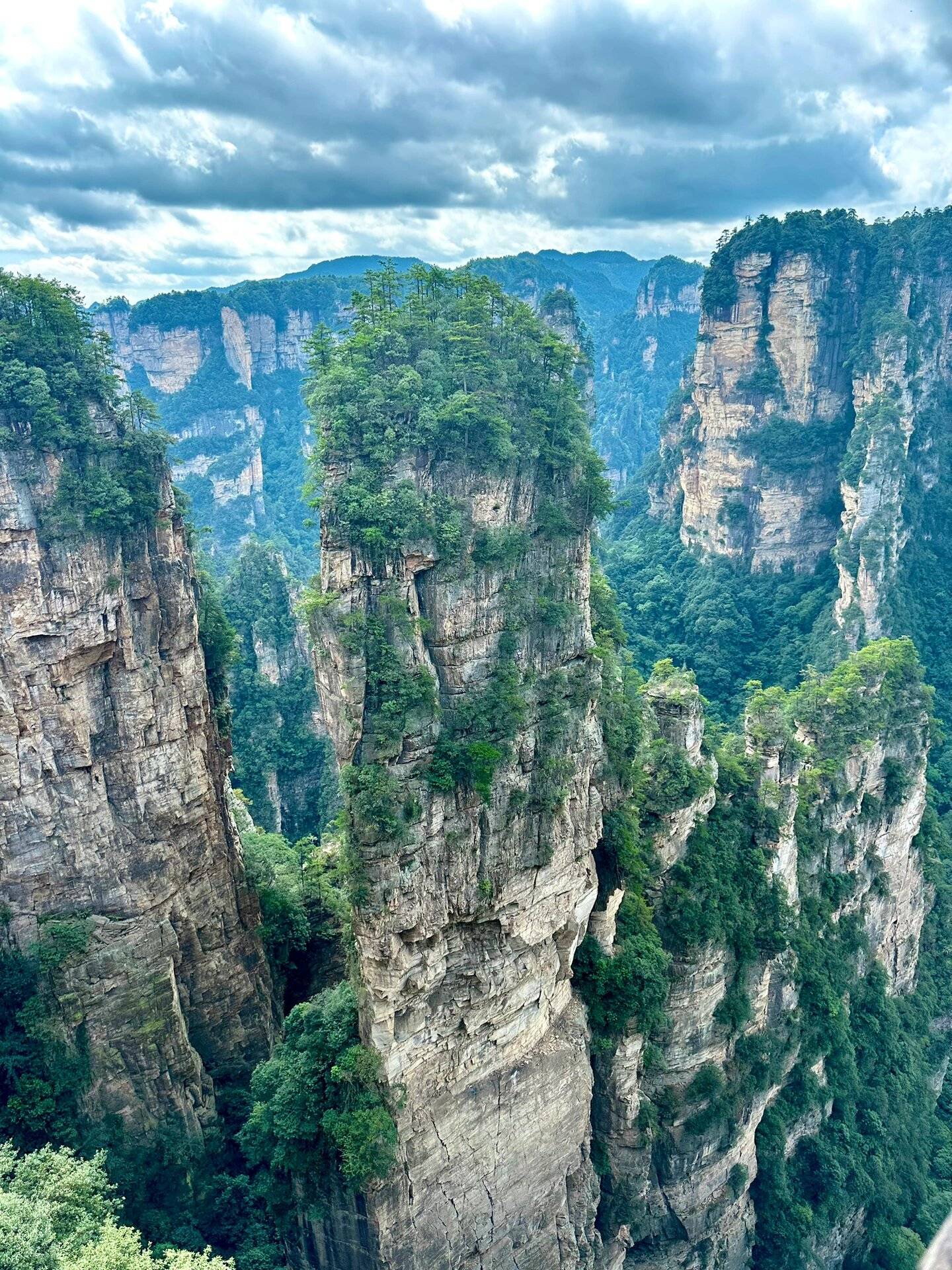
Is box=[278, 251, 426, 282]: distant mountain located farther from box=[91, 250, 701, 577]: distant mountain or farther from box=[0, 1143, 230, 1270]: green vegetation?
box=[0, 1143, 230, 1270]: green vegetation

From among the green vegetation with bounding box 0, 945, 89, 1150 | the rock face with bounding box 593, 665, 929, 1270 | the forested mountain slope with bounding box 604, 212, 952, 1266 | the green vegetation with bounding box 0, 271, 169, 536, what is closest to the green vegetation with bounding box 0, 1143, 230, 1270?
the green vegetation with bounding box 0, 945, 89, 1150

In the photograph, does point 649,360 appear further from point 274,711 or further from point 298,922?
point 298,922

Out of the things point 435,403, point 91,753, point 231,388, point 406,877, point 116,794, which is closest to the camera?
point 406,877

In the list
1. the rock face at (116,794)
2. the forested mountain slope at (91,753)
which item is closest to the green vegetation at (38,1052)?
the forested mountain slope at (91,753)

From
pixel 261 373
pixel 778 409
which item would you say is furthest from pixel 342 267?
pixel 778 409

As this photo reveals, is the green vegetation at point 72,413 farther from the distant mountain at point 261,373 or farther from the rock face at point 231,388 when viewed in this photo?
the rock face at point 231,388

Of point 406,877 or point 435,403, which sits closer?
point 406,877
